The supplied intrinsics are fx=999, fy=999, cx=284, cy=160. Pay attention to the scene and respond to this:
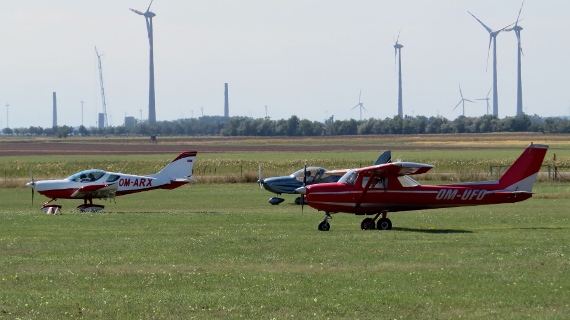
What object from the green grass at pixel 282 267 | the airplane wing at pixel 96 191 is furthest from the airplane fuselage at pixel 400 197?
the airplane wing at pixel 96 191

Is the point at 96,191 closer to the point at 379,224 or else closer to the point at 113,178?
the point at 113,178

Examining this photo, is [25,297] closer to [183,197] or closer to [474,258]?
[474,258]

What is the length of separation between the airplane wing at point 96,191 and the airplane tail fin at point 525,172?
576 inches

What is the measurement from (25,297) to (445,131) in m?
187

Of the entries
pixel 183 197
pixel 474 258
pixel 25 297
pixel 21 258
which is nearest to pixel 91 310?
pixel 25 297

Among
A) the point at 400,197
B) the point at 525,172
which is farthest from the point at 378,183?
the point at 525,172

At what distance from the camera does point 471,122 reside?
7731 inches

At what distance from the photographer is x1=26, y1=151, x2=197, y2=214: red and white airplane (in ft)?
110

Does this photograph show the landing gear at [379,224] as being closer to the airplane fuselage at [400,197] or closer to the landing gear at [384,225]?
the landing gear at [384,225]

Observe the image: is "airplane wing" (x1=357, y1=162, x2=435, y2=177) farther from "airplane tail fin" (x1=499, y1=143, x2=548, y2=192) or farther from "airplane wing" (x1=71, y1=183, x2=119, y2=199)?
"airplane wing" (x1=71, y1=183, x2=119, y2=199)

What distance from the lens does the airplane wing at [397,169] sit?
2402cm

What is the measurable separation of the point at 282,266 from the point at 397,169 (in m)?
8.12

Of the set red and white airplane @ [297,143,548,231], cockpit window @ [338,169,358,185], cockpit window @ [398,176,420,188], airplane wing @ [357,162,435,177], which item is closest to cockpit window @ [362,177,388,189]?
red and white airplane @ [297,143,548,231]

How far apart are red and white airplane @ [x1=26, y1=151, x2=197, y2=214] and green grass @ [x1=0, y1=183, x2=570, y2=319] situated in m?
5.01
